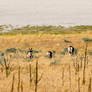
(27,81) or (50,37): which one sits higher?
(27,81)

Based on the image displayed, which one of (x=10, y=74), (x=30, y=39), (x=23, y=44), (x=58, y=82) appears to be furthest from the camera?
(x=30, y=39)

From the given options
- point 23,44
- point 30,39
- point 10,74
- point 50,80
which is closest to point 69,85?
point 50,80

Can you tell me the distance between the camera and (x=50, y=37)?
35.2 m

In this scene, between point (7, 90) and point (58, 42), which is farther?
point (58, 42)

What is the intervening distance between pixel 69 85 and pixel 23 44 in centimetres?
2294

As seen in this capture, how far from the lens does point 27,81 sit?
9.70m

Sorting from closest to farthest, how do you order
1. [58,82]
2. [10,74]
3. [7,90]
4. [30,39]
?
[7,90]
[58,82]
[10,74]
[30,39]

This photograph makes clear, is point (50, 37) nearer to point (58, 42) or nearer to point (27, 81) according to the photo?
point (58, 42)

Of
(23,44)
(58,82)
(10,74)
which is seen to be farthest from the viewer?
(23,44)

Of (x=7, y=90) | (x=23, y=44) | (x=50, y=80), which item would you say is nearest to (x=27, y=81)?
(x=50, y=80)

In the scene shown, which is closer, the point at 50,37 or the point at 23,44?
the point at 23,44

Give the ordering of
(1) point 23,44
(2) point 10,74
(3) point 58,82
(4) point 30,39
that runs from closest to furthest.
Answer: (3) point 58,82 → (2) point 10,74 → (1) point 23,44 → (4) point 30,39

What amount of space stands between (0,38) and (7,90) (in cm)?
2696

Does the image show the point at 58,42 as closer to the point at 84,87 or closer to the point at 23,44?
the point at 23,44
